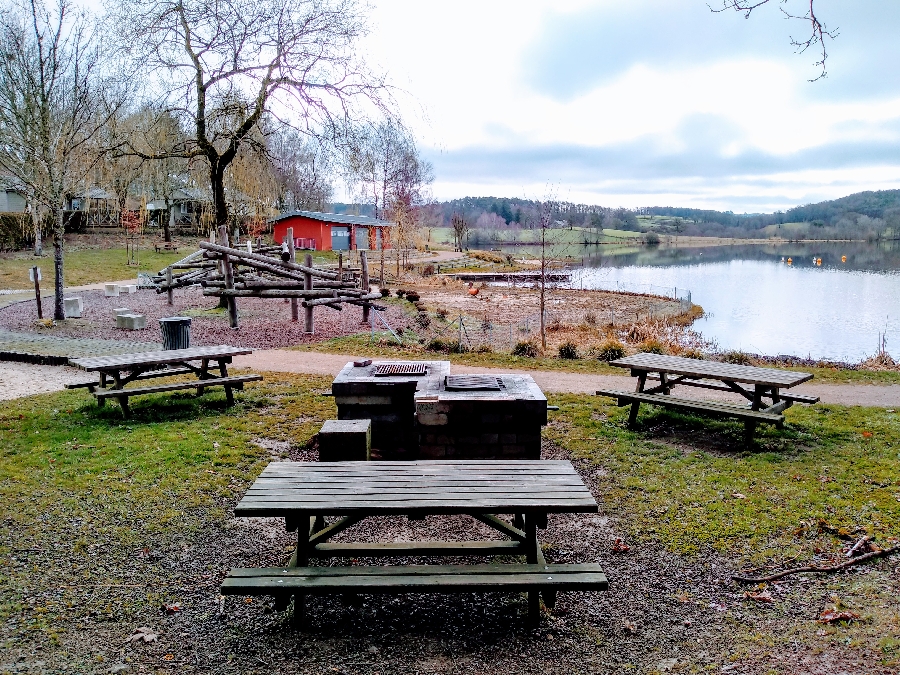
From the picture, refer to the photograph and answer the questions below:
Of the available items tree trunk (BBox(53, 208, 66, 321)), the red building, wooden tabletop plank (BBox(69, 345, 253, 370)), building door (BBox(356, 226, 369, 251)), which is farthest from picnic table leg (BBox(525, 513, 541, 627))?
building door (BBox(356, 226, 369, 251))

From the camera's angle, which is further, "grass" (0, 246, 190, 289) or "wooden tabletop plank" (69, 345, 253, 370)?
"grass" (0, 246, 190, 289)

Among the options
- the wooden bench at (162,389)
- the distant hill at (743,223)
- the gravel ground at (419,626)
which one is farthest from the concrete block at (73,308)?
the distant hill at (743,223)

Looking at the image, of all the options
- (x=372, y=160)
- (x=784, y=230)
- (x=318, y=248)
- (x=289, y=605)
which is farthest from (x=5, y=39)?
(x=784, y=230)

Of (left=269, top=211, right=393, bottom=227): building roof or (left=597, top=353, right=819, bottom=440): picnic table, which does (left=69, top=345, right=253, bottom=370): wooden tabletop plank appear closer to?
(left=597, top=353, right=819, bottom=440): picnic table

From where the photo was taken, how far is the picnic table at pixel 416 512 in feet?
11.6

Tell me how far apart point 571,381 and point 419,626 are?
7.10 meters

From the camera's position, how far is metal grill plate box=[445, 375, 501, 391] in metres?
6.12

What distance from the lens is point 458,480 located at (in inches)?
160

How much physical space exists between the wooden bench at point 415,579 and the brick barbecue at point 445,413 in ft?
6.90

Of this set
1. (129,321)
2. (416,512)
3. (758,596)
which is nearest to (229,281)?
(129,321)

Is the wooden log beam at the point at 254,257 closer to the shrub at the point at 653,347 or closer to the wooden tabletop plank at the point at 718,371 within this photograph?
the shrub at the point at 653,347

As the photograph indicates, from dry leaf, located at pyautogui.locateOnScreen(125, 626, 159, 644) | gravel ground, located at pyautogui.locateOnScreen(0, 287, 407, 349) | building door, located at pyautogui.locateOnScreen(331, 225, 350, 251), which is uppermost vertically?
building door, located at pyautogui.locateOnScreen(331, 225, 350, 251)

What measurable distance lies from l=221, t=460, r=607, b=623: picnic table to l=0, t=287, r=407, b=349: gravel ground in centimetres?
998

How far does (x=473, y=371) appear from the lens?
1085cm
